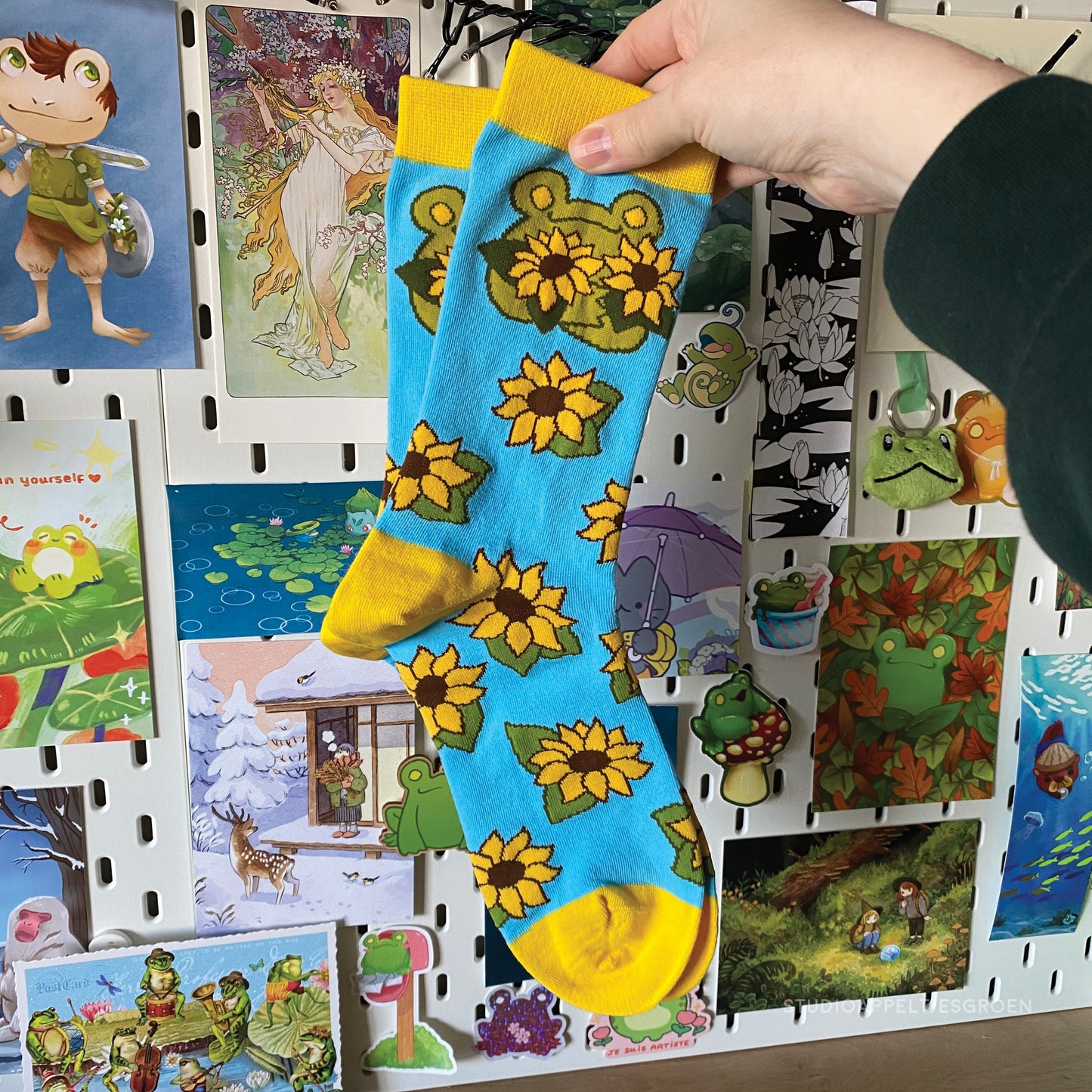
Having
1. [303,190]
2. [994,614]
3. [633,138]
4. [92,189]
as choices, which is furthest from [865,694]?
[92,189]

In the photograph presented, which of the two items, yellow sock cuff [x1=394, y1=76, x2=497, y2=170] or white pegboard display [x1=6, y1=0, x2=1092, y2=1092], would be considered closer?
yellow sock cuff [x1=394, y1=76, x2=497, y2=170]

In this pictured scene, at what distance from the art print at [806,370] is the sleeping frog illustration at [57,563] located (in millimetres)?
A: 600

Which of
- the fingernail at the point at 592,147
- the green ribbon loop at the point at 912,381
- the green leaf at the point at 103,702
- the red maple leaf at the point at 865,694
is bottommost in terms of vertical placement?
the red maple leaf at the point at 865,694

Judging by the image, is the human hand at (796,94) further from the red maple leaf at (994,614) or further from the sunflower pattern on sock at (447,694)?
the red maple leaf at (994,614)

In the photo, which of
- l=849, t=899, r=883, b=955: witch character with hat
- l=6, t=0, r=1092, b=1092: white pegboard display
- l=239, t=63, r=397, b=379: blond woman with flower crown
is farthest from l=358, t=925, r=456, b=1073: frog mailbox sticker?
l=239, t=63, r=397, b=379: blond woman with flower crown

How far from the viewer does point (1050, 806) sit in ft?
3.30

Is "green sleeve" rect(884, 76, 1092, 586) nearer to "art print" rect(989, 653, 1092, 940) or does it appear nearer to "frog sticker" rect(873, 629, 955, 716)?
"frog sticker" rect(873, 629, 955, 716)

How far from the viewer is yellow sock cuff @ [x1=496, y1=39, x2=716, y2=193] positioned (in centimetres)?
60

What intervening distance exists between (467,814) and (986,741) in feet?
2.02

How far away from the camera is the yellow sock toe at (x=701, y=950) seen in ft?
2.09

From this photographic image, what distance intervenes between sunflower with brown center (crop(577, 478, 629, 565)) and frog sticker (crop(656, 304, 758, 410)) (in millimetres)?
207

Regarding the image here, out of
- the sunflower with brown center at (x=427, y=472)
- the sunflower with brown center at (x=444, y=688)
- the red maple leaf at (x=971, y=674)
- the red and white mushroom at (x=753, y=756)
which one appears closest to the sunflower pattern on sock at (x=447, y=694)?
the sunflower with brown center at (x=444, y=688)

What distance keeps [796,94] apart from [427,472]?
328mm

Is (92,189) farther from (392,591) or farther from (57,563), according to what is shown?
(392,591)
